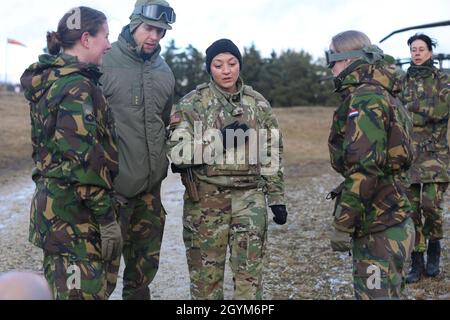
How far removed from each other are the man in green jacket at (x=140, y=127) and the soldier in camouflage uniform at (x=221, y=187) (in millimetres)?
195

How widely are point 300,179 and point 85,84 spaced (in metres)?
11.7

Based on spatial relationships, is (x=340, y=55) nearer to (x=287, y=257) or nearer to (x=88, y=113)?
(x=88, y=113)

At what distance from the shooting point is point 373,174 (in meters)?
A: 3.68

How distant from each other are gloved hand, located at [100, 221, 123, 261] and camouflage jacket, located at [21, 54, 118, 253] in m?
0.04

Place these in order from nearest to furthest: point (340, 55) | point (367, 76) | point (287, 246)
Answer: point (367, 76) < point (340, 55) < point (287, 246)

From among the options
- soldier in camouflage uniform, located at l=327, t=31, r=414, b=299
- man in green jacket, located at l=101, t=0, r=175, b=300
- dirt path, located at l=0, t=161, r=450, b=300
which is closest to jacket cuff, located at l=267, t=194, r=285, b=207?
soldier in camouflage uniform, located at l=327, t=31, r=414, b=299

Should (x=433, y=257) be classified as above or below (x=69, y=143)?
below

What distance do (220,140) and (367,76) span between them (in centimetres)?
114

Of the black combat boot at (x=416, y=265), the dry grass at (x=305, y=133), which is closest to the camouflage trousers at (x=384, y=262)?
the black combat boot at (x=416, y=265)

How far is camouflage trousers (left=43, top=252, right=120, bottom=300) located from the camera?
11.7 ft

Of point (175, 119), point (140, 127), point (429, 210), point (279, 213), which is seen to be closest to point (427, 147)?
point (429, 210)

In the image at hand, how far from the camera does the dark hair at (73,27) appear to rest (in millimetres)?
3705

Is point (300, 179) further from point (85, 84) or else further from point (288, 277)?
point (85, 84)
